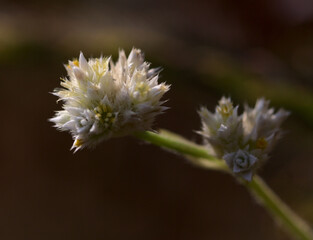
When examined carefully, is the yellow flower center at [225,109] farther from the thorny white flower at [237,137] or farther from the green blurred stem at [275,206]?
the green blurred stem at [275,206]

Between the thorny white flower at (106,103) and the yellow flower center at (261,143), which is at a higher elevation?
the thorny white flower at (106,103)

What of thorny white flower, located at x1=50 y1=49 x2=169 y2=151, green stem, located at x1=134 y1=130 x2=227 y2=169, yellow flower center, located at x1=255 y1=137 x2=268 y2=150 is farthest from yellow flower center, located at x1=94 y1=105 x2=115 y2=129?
yellow flower center, located at x1=255 y1=137 x2=268 y2=150

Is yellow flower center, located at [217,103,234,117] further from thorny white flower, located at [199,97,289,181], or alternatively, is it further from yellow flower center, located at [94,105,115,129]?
yellow flower center, located at [94,105,115,129]

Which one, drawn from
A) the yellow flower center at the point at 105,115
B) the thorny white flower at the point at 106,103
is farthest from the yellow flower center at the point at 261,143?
the yellow flower center at the point at 105,115

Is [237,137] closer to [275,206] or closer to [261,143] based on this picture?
[261,143]

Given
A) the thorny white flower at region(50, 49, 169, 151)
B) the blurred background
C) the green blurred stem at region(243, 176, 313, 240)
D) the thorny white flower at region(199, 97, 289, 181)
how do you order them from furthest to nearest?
the blurred background → the green blurred stem at region(243, 176, 313, 240) → the thorny white flower at region(199, 97, 289, 181) → the thorny white flower at region(50, 49, 169, 151)

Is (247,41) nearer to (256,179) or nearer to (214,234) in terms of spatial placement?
(214,234)
